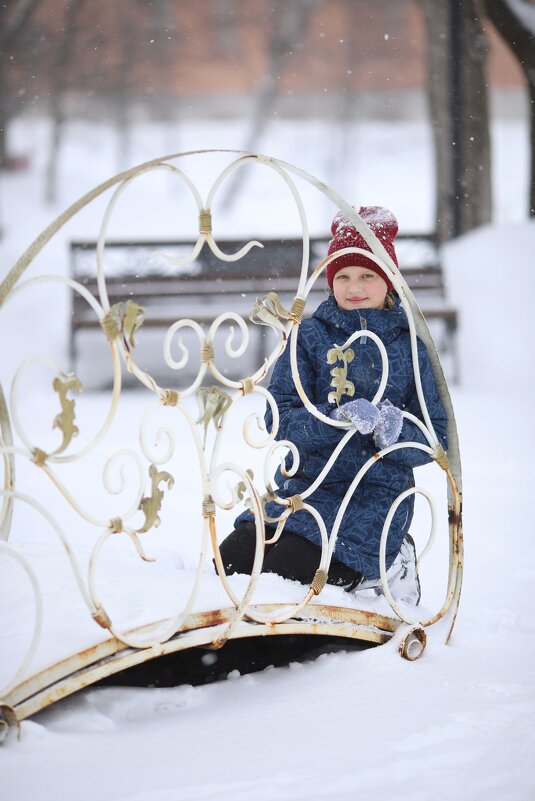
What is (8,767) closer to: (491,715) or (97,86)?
(491,715)

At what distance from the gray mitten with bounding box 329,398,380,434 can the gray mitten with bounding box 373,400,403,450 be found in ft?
0.11

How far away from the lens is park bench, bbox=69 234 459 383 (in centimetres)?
615

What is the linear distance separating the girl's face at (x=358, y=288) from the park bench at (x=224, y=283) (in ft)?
12.3

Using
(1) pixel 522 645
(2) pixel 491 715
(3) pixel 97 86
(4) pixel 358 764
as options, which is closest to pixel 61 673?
(4) pixel 358 764

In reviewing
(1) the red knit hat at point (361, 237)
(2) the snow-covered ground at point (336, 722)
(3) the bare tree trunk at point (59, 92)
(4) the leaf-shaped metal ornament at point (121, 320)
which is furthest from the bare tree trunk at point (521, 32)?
(3) the bare tree trunk at point (59, 92)

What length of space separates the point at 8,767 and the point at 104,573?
1.80 ft

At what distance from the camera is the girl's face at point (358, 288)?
221cm

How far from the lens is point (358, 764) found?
5.50 feet

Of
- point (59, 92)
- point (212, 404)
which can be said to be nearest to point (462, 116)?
point (212, 404)

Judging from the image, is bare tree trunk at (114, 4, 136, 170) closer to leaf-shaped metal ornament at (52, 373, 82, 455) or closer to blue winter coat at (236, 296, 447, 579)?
blue winter coat at (236, 296, 447, 579)

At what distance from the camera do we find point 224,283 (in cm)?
654

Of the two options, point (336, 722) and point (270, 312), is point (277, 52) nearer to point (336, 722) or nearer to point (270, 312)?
point (270, 312)

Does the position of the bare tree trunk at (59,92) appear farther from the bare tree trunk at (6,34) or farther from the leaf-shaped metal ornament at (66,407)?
the leaf-shaped metal ornament at (66,407)

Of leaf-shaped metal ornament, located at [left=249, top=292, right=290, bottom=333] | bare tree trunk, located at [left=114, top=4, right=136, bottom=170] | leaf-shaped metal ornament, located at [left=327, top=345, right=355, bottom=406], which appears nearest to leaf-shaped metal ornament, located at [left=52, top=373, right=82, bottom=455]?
leaf-shaped metal ornament, located at [left=249, top=292, right=290, bottom=333]
